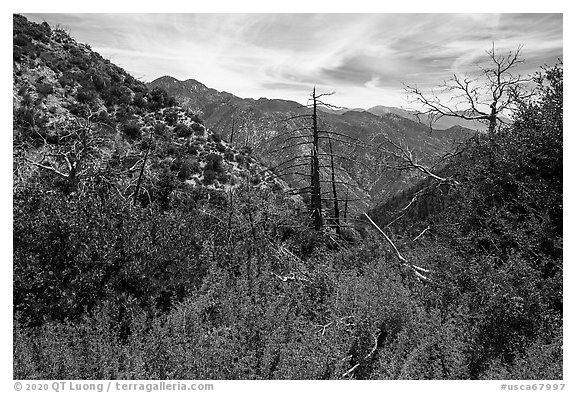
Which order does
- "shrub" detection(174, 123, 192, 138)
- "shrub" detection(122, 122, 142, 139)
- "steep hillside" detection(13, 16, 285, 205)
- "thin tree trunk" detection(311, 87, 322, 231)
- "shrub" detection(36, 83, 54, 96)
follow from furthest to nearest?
1. "shrub" detection(174, 123, 192, 138)
2. "shrub" detection(122, 122, 142, 139)
3. "shrub" detection(36, 83, 54, 96)
4. "steep hillside" detection(13, 16, 285, 205)
5. "thin tree trunk" detection(311, 87, 322, 231)

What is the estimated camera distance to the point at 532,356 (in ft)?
13.8

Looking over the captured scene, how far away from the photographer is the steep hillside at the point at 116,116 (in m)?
15.9

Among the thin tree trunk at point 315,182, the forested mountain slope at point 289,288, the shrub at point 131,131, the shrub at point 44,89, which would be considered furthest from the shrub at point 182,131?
the thin tree trunk at point 315,182

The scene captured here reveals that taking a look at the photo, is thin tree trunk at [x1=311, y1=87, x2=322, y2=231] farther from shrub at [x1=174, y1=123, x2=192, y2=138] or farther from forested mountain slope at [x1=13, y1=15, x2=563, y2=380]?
shrub at [x1=174, y1=123, x2=192, y2=138]

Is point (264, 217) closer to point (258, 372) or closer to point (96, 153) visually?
point (258, 372)

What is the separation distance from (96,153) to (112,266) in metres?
7.87

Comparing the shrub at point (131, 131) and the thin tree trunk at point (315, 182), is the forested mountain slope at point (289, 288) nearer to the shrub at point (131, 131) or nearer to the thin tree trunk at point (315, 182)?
the thin tree trunk at point (315, 182)

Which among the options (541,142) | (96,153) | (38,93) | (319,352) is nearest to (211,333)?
(319,352)

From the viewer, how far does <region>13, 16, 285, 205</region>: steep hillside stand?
15922 millimetres

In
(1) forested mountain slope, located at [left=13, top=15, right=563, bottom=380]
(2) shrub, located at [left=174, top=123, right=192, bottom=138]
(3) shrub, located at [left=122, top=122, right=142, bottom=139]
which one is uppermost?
(2) shrub, located at [left=174, top=123, right=192, bottom=138]

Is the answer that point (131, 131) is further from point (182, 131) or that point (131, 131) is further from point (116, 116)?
point (182, 131)

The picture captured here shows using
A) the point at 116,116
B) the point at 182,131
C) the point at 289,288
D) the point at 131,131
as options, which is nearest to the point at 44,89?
the point at 116,116

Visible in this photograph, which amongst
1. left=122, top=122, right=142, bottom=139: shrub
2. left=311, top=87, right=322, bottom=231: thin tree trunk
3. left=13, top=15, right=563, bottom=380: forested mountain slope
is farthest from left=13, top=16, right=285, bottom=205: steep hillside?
left=13, top=15, right=563, bottom=380: forested mountain slope

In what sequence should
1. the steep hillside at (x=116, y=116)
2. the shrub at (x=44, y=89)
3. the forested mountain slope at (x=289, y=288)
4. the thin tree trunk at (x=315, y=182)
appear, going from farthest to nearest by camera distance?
the shrub at (x=44, y=89)
the steep hillside at (x=116, y=116)
the thin tree trunk at (x=315, y=182)
the forested mountain slope at (x=289, y=288)
